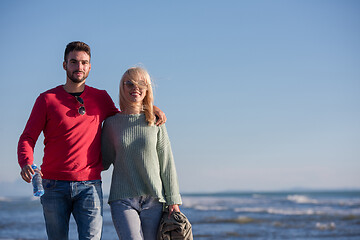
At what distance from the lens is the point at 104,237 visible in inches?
420

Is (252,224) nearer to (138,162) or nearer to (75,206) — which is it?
(138,162)

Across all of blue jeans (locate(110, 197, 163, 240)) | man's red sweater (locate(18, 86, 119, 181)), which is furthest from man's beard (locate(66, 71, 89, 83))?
blue jeans (locate(110, 197, 163, 240))

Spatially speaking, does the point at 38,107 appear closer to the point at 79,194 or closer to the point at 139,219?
the point at 79,194

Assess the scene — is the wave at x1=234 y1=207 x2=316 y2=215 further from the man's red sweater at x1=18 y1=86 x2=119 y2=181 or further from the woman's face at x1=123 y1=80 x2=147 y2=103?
the man's red sweater at x1=18 y1=86 x2=119 y2=181

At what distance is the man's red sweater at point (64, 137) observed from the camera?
11.4 ft

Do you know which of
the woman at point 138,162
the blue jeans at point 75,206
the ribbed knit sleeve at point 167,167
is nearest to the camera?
the blue jeans at point 75,206

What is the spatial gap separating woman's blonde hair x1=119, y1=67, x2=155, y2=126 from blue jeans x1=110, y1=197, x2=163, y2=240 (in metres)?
0.63

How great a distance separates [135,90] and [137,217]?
100 centimetres

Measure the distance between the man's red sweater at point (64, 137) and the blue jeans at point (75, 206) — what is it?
66 millimetres

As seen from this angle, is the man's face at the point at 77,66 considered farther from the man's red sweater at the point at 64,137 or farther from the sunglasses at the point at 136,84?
the sunglasses at the point at 136,84

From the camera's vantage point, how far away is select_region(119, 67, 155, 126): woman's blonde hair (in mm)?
3730

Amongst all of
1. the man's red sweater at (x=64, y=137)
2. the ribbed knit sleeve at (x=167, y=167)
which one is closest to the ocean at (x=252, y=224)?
the ribbed knit sleeve at (x=167, y=167)

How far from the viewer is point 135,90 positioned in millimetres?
3713

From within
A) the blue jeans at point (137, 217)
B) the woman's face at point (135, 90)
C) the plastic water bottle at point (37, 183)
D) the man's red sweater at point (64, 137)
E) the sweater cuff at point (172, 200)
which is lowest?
the blue jeans at point (137, 217)
